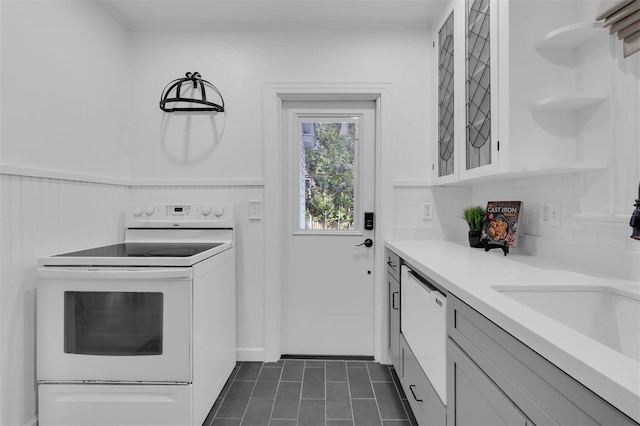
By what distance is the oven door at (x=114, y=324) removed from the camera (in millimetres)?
1550

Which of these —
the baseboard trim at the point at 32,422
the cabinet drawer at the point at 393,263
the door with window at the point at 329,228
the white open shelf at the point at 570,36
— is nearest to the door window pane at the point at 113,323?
the baseboard trim at the point at 32,422

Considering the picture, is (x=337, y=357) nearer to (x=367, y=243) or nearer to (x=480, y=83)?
(x=367, y=243)

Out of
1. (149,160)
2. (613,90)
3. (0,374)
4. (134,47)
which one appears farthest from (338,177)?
(0,374)

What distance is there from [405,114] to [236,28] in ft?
4.62

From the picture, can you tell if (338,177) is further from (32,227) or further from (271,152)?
(32,227)

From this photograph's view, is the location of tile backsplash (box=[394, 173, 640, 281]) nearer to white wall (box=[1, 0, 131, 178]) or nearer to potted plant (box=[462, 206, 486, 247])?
potted plant (box=[462, 206, 486, 247])

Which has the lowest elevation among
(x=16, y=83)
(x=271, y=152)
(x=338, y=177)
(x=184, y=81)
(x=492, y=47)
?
(x=338, y=177)

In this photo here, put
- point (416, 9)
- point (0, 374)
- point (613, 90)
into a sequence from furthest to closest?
point (416, 9) → point (0, 374) → point (613, 90)

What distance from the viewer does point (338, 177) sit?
101 inches

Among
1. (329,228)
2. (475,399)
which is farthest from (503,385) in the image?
(329,228)

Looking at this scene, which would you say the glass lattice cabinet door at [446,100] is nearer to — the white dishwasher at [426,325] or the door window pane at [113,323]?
the white dishwasher at [426,325]

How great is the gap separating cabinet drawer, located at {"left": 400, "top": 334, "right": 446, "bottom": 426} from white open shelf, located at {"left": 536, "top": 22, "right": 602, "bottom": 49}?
155 cm

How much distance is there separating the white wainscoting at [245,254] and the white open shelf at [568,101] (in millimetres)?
1753

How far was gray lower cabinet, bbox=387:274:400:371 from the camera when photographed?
6.86 ft
